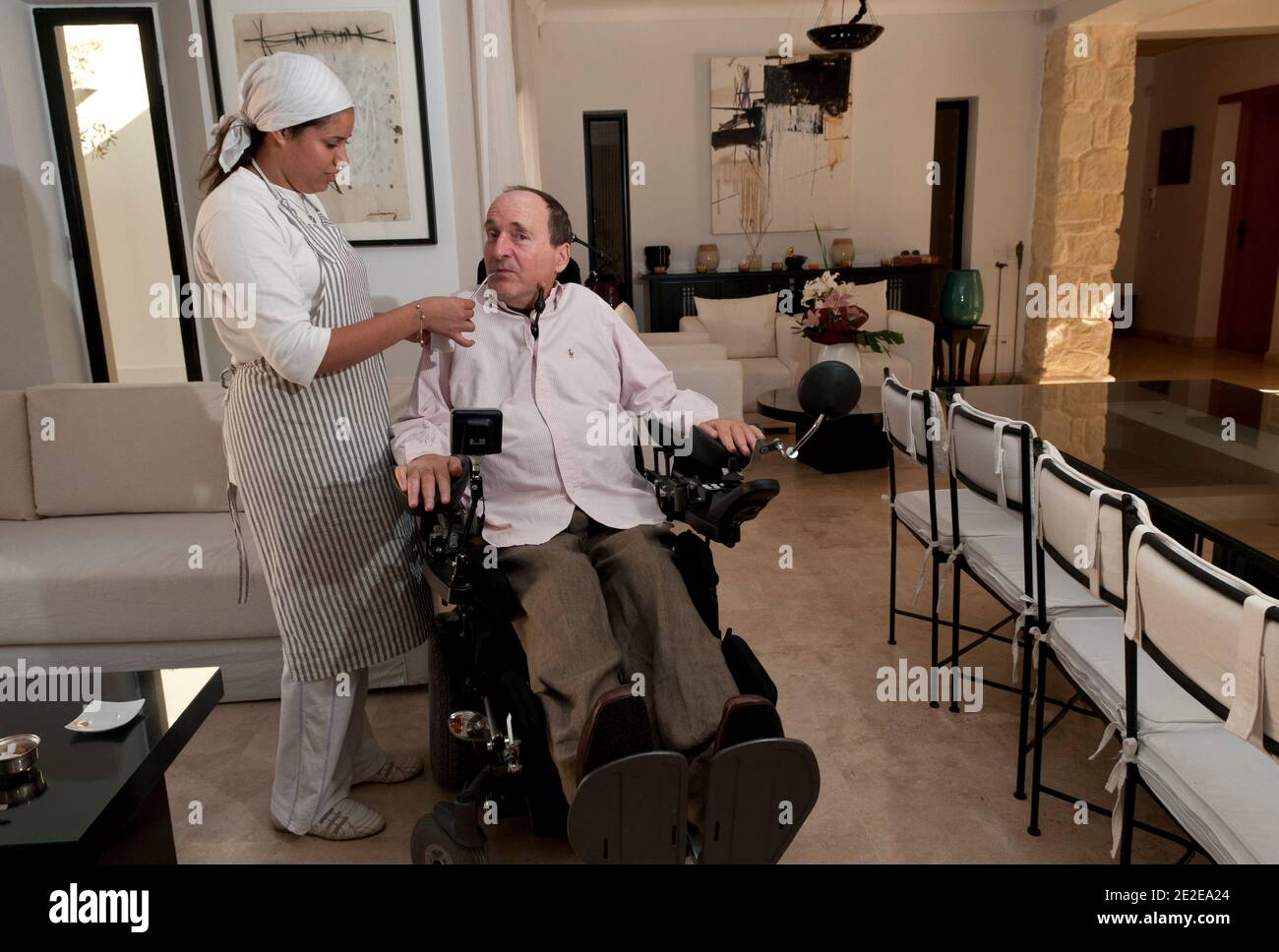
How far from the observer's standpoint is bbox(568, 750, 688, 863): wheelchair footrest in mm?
1366

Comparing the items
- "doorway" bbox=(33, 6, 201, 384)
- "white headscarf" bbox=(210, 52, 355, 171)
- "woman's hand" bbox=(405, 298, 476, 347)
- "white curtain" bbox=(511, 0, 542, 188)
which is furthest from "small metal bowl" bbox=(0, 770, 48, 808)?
"white curtain" bbox=(511, 0, 542, 188)

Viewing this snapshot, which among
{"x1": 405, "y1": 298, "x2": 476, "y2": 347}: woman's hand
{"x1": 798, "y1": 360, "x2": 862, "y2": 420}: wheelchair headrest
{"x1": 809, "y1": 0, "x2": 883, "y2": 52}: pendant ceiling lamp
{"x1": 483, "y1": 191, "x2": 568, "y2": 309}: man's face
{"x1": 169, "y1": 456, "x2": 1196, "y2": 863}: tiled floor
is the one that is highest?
{"x1": 809, "y1": 0, "x2": 883, "y2": 52}: pendant ceiling lamp

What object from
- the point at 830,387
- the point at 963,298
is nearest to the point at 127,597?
the point at 830,387

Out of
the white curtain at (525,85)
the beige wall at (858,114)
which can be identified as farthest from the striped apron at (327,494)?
the beige wall at (858,114)

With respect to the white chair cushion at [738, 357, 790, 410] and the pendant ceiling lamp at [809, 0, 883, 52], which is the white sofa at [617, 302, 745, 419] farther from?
the pendant ceiling lamp at [809, 0, 883, 52]

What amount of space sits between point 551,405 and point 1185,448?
1.68 m

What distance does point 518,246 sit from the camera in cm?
200

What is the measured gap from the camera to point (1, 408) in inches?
116

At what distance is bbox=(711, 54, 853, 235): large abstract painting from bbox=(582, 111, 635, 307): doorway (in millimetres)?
701

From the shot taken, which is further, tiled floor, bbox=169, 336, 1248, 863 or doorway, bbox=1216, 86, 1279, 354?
doorway, bbox=1216, 86, 1279, 354

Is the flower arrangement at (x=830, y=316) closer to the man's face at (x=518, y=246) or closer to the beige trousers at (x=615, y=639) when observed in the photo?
the man's face at (x=518, y=246)

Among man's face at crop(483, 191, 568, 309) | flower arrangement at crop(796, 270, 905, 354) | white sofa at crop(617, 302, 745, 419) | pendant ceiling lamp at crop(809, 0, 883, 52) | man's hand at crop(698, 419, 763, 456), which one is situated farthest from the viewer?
pendant ceiling lamp at crop(809, 0, 883, 52)

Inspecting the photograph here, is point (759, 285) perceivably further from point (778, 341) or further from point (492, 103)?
point (492, 103)
